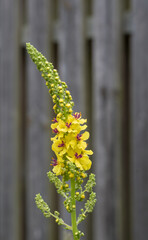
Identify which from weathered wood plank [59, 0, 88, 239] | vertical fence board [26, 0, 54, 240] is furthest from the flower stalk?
vertical fence board [26, 0, 54, 240]

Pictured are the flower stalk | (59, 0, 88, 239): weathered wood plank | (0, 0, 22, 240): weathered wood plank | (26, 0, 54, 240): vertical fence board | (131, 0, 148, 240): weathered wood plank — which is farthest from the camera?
(0, 0, 22, 240): weathered wood plank

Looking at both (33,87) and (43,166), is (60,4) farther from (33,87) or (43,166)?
(43,166)

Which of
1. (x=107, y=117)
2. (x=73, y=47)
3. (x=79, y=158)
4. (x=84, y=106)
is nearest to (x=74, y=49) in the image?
(x=73, y=47)

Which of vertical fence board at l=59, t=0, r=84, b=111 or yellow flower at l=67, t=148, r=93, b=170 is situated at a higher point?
vertical fence board at l=59, t=0, r=84, b=111

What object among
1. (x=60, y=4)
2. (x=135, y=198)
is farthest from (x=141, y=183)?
(x=60, y=4)

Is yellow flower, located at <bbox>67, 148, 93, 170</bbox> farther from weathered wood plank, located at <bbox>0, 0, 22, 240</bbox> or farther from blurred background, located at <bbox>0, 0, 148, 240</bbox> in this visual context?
weathered wood plank, located at <bbox>0, 0, 22, 240</bbox>

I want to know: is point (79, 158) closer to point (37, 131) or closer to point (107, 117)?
point (107, 117)

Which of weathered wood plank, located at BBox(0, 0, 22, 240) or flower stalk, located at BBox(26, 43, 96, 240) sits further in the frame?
weathered wood plank, located at BBox(0, 0, 22, 240)

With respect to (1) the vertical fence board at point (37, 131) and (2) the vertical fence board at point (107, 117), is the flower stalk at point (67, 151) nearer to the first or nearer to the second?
(2) the vertical fence board at point (107, 117)

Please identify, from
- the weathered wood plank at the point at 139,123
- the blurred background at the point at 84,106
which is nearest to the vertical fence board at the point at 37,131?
the blurred background at the point at 84,106
